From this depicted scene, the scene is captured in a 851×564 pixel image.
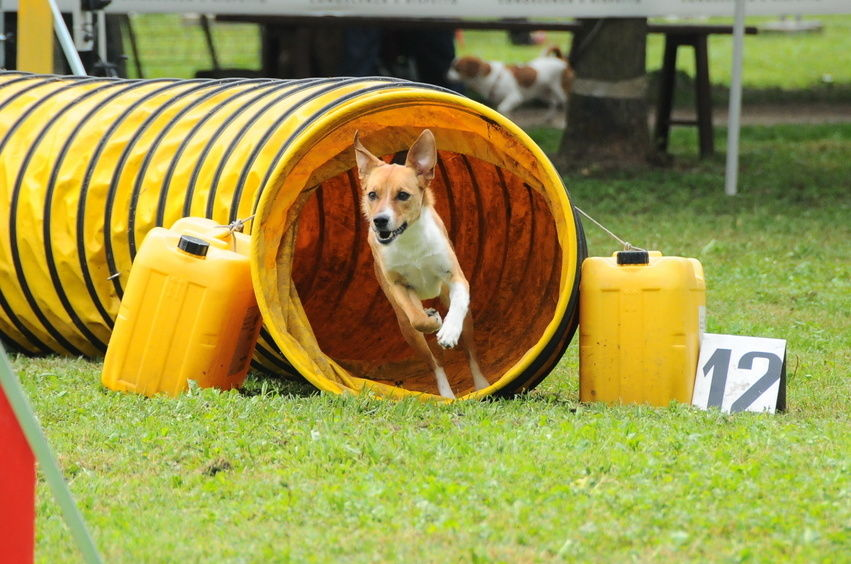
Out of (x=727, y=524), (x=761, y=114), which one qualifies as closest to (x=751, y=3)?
(x=761, y=114)

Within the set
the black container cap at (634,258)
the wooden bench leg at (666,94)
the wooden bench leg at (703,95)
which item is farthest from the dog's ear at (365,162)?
the wooden bench leg at (703,95)

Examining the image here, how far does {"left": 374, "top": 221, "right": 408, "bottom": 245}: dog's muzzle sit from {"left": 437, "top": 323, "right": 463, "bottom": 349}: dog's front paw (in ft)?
1.63

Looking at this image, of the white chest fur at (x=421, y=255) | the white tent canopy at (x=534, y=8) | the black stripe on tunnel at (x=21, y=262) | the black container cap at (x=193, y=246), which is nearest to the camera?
the black container cap at (x=193, y=246)

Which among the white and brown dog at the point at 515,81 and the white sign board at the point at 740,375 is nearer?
the white sign board at the point at 740,375

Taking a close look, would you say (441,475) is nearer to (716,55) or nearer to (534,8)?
(534,8)

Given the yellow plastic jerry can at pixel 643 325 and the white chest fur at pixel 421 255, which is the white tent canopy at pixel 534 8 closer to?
the white chest fur at pixel 421 255

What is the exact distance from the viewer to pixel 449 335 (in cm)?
618

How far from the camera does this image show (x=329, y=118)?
5.76 metres

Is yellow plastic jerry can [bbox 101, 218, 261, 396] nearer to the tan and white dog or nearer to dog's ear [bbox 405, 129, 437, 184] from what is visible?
the tan and white dog

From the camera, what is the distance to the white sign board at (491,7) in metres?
12.5

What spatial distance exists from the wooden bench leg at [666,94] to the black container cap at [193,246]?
972cm

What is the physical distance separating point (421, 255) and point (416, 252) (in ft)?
0.10

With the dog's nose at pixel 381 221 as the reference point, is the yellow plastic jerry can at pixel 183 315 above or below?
below

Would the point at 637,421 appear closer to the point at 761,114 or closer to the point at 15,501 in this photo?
the point at 15,501
